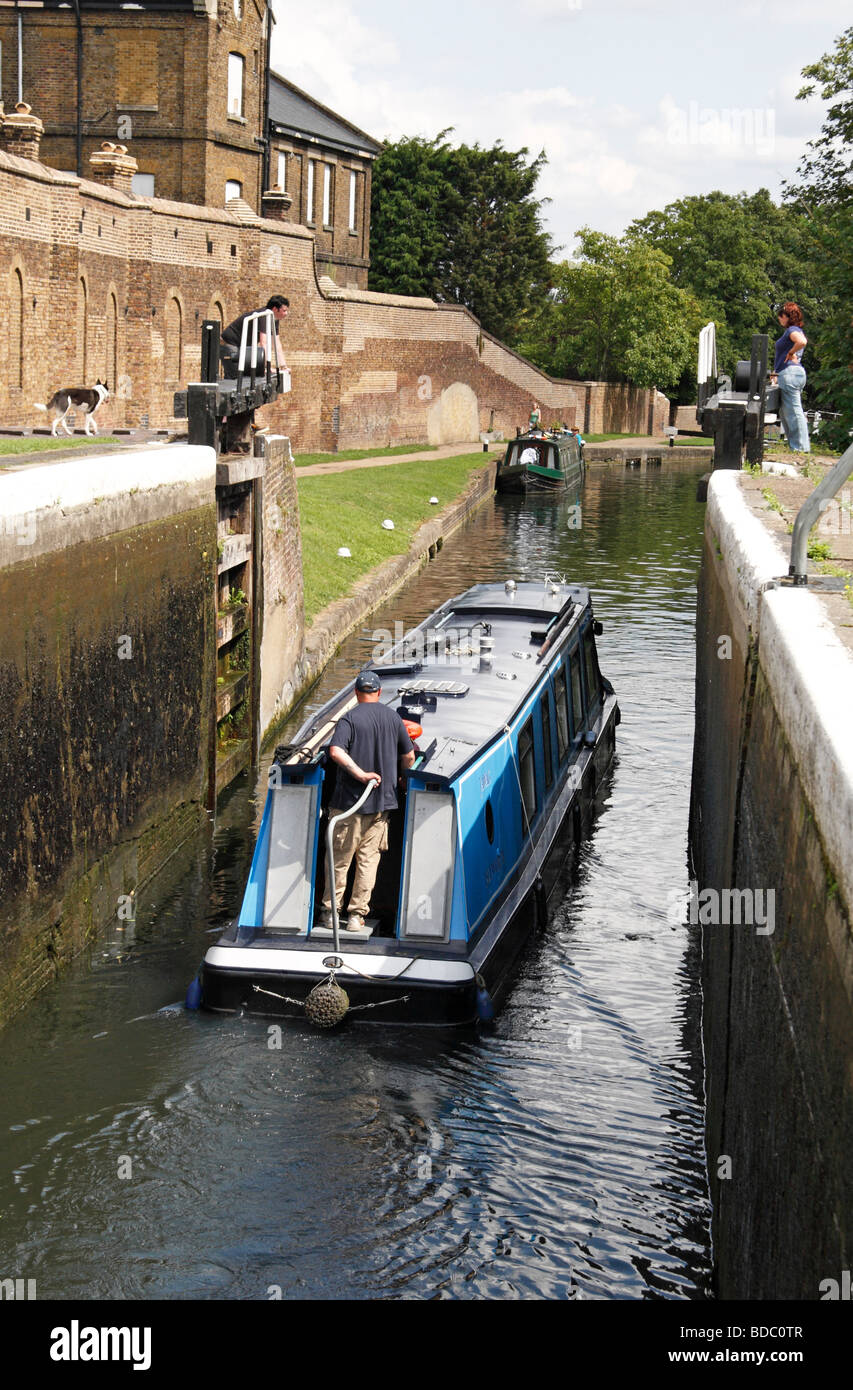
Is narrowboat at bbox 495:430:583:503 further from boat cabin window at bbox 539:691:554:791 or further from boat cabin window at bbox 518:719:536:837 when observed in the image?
boat cabin window at bbox 518:719:536:837

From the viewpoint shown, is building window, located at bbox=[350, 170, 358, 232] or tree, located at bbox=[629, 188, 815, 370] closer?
building window, located at bbox=[350, 170, 358, 232]

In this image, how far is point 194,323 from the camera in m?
33.9

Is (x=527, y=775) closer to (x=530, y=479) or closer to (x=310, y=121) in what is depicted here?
(x=530, y=479)

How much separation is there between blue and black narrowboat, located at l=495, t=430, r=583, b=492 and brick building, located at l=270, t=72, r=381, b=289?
13.2 m

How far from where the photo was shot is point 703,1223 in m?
7.01

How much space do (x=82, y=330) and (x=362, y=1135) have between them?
23.2m

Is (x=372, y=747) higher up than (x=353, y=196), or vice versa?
(x=353, y=196)

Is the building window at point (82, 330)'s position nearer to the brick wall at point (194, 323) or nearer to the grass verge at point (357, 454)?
the brick wall at point (194, 323)

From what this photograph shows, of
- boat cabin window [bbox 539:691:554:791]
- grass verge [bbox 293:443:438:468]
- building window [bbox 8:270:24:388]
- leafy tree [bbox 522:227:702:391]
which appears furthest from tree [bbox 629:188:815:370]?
boat cabin window [bbox 539:691:554:791]

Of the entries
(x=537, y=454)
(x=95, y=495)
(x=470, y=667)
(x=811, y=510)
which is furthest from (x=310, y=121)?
(x=811, y=510)

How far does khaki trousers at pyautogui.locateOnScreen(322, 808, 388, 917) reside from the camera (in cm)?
848

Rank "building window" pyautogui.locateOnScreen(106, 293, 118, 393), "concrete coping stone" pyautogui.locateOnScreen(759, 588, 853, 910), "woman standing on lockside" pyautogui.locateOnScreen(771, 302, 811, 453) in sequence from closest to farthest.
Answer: "concrete coping stone" pyautogui.locateOnScreen(759, 588, 853, 910) → "woman standing on lockside" pyautogui.locateOnScreen(771, 302, 811, 453) → "building window" pyautogui.locateOnScreen(106, 293, 118, 393)
